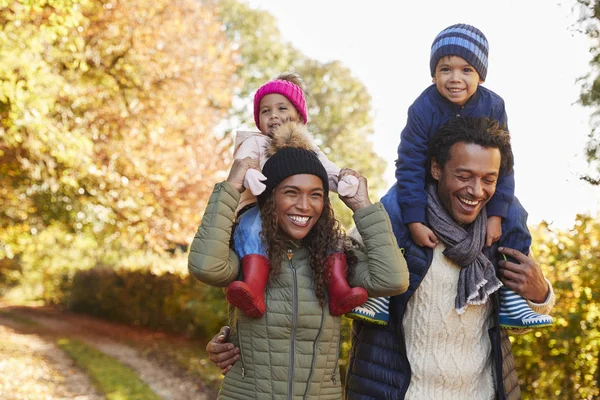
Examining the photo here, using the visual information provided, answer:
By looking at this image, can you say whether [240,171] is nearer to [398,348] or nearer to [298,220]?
[298,220]

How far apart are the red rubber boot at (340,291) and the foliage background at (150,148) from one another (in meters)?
1.60

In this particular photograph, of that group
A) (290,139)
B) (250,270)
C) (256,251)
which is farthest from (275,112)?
(250,270)

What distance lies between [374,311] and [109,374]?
8218 mm

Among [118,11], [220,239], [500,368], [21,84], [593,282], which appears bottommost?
[500,368]

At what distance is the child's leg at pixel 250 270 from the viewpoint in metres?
2.48

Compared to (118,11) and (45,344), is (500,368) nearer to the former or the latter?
(118,11)

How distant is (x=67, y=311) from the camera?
64.3 ft

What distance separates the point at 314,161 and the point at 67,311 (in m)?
18.8

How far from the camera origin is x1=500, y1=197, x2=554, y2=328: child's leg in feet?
8.59

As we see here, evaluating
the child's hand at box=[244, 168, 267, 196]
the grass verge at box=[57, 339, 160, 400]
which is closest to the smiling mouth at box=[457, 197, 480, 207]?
the child's hand at box=[244, 168, 267, 196]

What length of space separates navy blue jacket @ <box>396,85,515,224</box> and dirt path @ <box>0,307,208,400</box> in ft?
21.6

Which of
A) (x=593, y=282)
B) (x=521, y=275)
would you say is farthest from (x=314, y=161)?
(x=593, y=282)

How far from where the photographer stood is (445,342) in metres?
2.64

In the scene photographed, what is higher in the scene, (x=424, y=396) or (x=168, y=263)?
(x=168, y=263)
